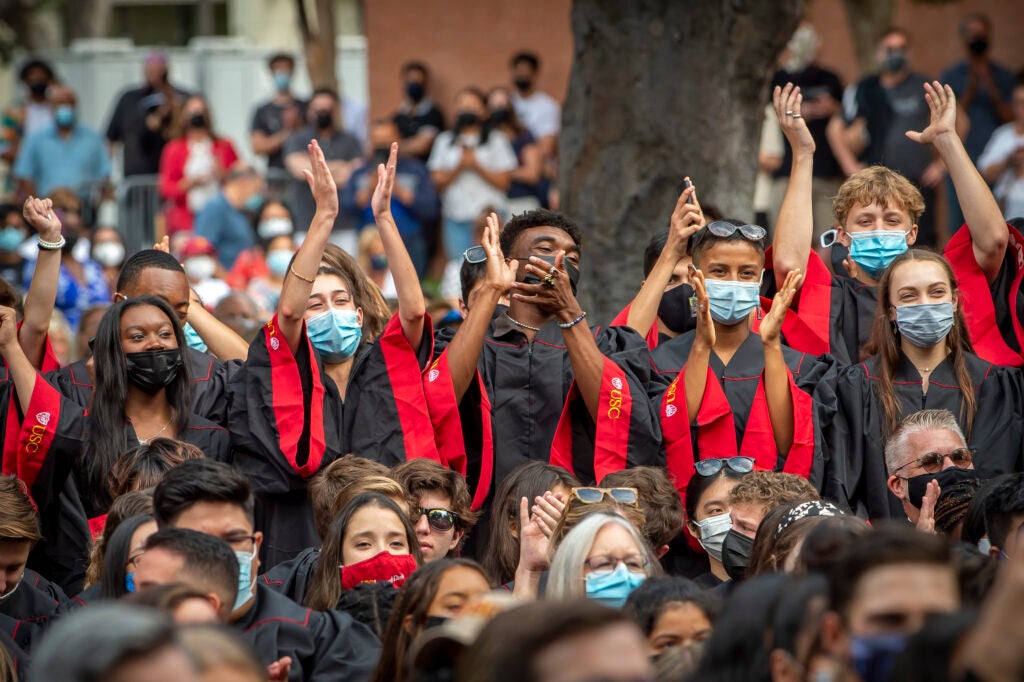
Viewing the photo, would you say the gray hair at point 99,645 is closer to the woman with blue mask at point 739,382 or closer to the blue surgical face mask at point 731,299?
the woman with blue mask at point 739,382

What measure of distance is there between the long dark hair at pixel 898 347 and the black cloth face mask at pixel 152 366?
290 cm

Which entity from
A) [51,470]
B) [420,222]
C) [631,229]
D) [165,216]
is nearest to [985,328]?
[631,229]

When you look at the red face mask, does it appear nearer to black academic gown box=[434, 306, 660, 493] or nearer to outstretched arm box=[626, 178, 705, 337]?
black academic gown box=[434, 306, 660, 493]

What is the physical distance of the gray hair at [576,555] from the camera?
5.06m

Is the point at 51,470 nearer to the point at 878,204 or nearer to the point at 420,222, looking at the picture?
the point at 878,204

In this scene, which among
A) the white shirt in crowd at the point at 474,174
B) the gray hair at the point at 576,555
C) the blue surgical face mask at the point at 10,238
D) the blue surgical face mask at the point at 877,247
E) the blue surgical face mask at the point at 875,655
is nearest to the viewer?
the blue surgical face mask at the point at 875,655

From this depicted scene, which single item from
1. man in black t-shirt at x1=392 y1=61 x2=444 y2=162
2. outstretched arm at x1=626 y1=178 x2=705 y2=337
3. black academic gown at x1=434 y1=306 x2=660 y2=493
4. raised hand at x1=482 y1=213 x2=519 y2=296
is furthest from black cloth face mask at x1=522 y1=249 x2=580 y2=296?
man in black t-shirt at x1=392 y1=61 x2=444 y2=162

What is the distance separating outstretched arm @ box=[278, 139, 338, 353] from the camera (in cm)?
664

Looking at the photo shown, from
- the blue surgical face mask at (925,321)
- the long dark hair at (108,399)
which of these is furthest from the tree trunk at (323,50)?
the blue surgical face mask at (925,321)

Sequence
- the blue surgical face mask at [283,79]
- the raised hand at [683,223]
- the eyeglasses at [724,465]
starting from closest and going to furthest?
the eyeglasses at [724,465] → the raised hand at [683,223] → the blue surgical face mask at [283,79]

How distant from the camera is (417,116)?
14.7m

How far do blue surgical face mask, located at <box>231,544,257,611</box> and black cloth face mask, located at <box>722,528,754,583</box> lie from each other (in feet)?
5.78

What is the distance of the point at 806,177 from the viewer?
770cm

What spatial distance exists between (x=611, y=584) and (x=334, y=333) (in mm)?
2405
